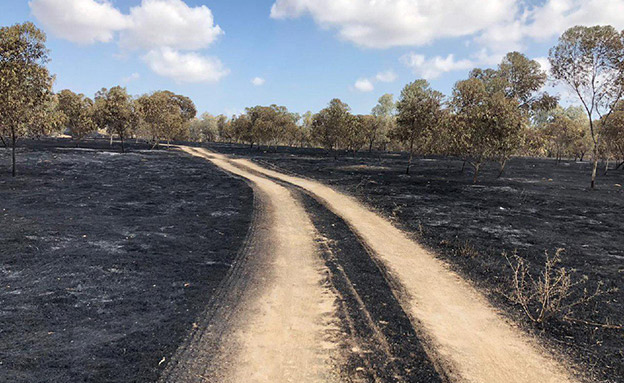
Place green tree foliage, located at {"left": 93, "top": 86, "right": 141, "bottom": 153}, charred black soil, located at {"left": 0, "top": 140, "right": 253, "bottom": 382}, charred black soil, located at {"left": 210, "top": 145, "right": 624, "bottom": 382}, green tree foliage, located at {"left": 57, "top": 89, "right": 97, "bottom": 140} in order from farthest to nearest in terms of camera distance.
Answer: green tree foliage, located at {"left": 57, "top": 89, "right": 97, "bottom": 140} → green tree foliage, located at {"left": 93, "top": 86, "right": 141, "bottom": 153} → charred black soil, located at {"left": 210, "top": 145, "right": 624, "bottom": 382} → charred black soil, located at {"left": 0, "top": 140, "right": 253, "bottom": 382}

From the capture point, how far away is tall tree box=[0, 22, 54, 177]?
25438 millimetres

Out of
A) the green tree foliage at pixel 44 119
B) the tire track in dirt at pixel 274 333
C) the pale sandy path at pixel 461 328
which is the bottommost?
the tire track in dirt at pixel 274 333

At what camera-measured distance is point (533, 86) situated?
64500 mm

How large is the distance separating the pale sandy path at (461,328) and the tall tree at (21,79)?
103ft


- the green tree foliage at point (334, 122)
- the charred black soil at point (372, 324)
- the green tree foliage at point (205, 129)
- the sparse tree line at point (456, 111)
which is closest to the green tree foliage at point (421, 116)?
the sparse tree line at point (456, 111)

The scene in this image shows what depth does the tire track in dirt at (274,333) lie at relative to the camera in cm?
721

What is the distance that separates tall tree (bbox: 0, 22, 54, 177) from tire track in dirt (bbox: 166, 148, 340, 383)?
87.3 feet

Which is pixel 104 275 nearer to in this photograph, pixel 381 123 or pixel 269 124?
pixel 269 124

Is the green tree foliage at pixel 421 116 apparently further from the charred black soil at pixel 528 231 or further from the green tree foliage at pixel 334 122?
the green tree foliage at pixel 334 122

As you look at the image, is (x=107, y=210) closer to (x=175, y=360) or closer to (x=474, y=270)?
(x=175, y=360)

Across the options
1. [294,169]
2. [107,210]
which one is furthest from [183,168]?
[107,210]

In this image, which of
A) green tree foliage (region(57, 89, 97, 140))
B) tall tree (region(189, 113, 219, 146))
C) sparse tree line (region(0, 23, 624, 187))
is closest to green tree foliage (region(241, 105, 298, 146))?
sparse tree line (region(0, 23, 624, 187))

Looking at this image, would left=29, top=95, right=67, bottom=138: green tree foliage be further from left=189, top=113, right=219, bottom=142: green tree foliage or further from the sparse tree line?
left=189, top=113, right=219, bottom=142: green tree foliage

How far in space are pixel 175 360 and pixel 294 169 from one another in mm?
39606
